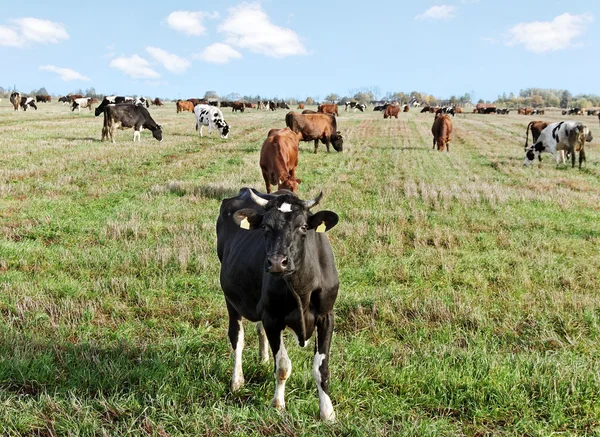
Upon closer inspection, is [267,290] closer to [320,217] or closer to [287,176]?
[320,217]

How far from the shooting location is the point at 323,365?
12.1 ft

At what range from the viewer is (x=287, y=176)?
37.2 ft

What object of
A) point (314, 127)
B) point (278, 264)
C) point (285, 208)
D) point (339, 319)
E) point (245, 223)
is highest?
point (314, 127)

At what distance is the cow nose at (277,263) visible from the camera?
3.29m

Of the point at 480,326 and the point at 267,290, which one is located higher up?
the point at 267,290

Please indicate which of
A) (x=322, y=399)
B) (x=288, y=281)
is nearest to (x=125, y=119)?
(x=288, y=281)

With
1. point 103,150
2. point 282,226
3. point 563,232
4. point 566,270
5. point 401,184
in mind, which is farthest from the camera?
point 103,150

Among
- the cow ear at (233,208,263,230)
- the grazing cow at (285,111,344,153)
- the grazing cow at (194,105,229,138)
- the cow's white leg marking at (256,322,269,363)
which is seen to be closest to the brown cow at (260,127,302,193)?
the cow's white leg marking at (256,322,269,363)

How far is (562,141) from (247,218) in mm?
19433

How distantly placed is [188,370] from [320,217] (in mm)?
1819

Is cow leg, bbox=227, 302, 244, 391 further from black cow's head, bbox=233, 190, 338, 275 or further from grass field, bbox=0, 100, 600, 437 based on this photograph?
black cow's head, bbox=233, 190, 338, 275

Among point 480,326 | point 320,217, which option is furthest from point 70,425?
point 480,326

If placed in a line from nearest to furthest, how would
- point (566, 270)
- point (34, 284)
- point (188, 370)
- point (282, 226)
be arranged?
point (282, 226) → point (188, 370) → point (34, 284) → point (566, 270)

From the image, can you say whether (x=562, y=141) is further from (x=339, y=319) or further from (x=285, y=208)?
(x=285, y=208)
